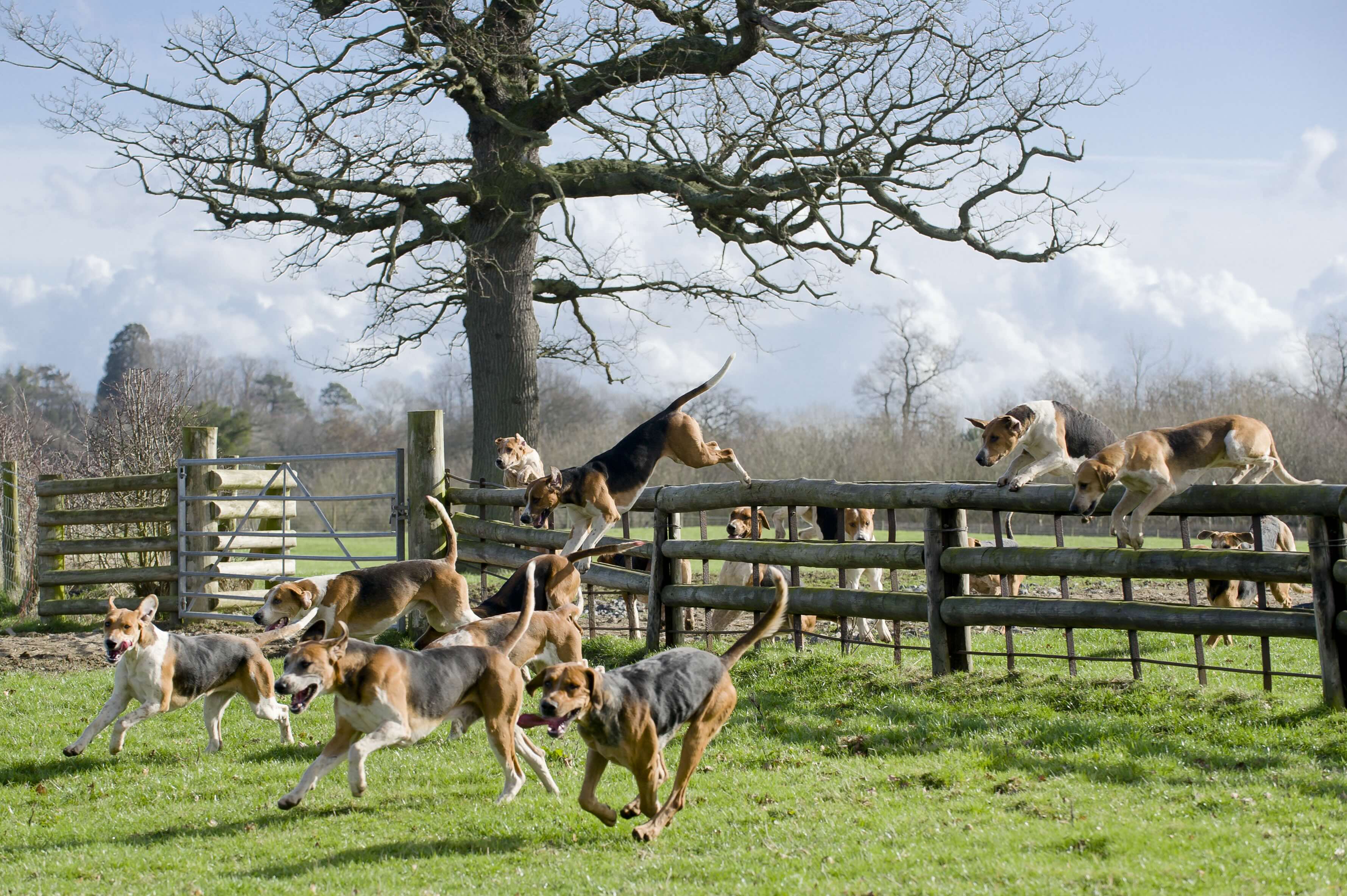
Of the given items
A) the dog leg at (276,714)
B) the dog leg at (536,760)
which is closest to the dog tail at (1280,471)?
the dog leg at (536,760)

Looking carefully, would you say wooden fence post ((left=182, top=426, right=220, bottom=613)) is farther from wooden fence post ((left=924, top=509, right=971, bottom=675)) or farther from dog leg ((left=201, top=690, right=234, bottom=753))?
wooden fence post ((left=924, top=509, right=971, bottom=675))

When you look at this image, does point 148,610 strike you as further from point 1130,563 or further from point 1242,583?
point 1242,583

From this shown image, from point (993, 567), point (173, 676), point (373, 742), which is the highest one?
point (993, 567)

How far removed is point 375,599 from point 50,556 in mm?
8516

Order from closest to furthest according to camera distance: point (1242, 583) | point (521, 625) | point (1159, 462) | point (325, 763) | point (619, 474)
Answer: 1. point (325, 763)
2. point (521, 625)
3. point (1159, 462)
4. point (619, 474)
5. point (1242, 583)

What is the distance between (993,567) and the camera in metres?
7.77

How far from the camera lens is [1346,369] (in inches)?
1604

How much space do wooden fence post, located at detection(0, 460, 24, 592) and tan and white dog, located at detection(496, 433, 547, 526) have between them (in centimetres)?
833

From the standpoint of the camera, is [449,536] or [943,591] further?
[449,536]

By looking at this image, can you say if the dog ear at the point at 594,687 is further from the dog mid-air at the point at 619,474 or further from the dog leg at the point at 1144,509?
the dog mid-air at the point at 619,474

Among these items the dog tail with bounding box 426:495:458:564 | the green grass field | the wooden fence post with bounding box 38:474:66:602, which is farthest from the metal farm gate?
the green grass field

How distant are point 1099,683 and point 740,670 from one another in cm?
263

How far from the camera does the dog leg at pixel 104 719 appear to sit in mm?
7160

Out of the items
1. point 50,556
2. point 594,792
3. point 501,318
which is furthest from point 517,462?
point 594,792
